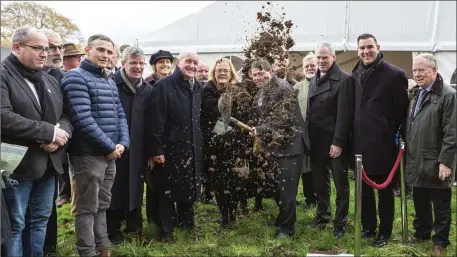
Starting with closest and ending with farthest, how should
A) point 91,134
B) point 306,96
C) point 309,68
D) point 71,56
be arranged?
point 91,134 < point 71,56 < point 306,96 < point 309,68

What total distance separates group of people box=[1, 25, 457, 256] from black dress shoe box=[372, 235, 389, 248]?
0.06 ft

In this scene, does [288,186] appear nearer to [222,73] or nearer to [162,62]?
[222,73]

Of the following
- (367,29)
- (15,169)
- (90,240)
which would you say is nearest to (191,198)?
(90,240)

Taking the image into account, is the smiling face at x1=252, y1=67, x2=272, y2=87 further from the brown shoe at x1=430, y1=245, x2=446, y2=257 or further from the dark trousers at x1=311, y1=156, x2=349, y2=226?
the brown shoe at x1=430, y1=245, x2=446, y2=257

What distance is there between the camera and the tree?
11.6 m

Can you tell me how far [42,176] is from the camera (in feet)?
10.7

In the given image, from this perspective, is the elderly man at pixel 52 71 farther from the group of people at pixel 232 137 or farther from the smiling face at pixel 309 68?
the smiling face at pixel 309 68

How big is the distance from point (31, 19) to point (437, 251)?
12767mm

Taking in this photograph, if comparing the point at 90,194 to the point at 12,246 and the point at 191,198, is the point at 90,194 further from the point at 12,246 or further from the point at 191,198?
the point at 191,198

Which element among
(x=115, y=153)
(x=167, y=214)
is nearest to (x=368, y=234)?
(x=167, y=214)

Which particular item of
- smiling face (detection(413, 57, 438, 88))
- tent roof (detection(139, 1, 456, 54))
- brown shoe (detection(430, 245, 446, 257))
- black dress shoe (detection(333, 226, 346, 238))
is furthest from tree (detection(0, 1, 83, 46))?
brown shoe (detection(430, 245, 446, 257))

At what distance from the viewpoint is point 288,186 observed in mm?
4316

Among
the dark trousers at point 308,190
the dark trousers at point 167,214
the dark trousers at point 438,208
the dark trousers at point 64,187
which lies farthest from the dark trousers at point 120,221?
the dark trousers at point 438,208

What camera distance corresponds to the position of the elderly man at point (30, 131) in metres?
3.02
